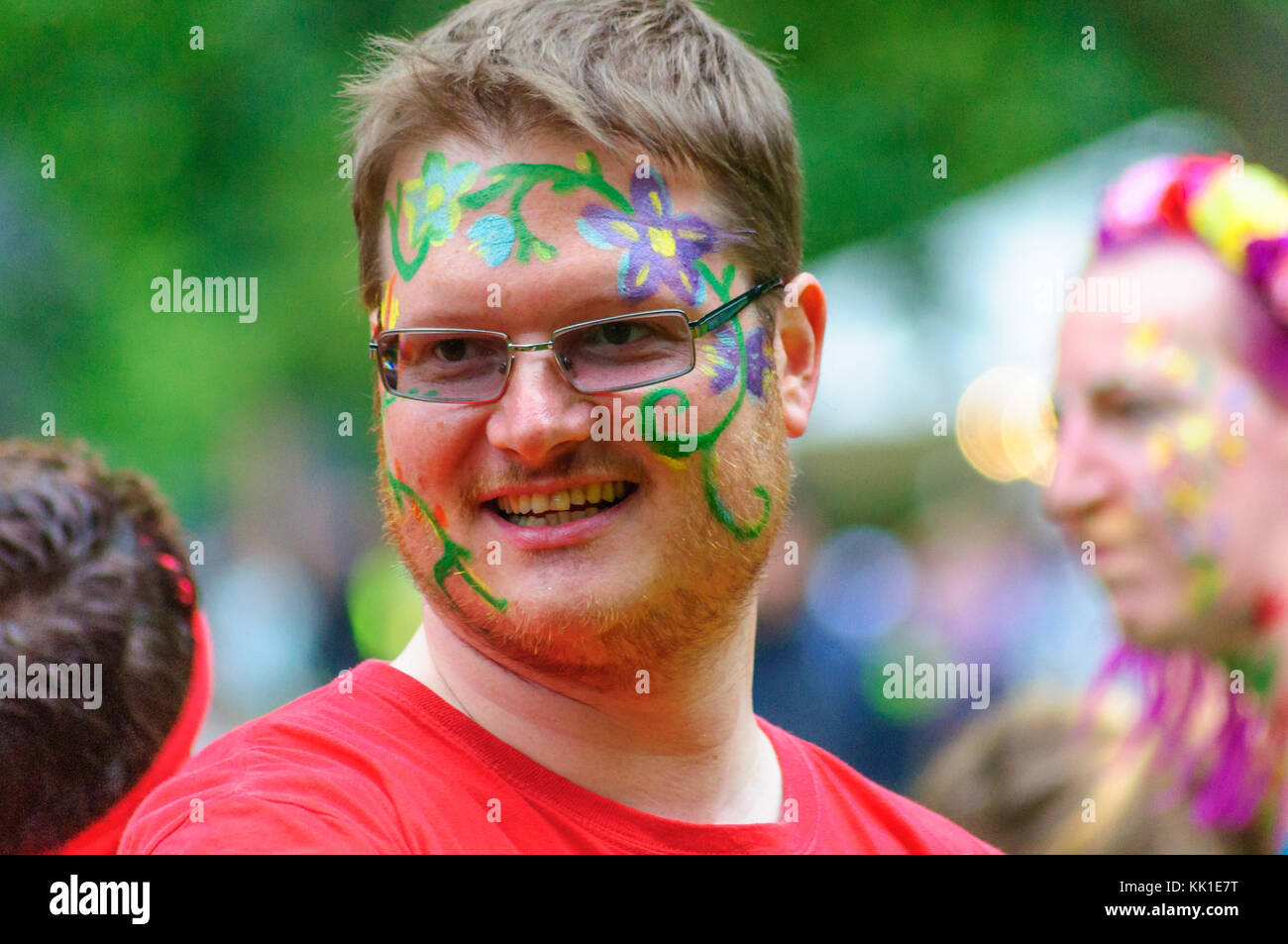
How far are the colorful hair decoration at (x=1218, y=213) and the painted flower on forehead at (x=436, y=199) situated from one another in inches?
72.4

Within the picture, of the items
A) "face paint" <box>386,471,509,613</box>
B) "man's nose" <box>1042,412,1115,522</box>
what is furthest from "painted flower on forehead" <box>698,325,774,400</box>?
"man's nose" <box>1042,412,1115,522</box>

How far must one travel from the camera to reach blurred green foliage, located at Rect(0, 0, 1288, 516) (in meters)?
5.99

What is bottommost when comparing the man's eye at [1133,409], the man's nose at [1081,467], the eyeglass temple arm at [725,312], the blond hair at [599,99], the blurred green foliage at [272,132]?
the man's nose at [1081,467]

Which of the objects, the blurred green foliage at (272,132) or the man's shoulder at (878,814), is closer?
the man's shoulder at (878,814)

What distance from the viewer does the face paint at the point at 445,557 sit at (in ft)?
6.92

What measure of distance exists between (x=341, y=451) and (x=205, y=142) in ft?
6.83

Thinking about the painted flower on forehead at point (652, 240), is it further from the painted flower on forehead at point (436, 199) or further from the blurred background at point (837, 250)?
the blurred background at point (837, 250)

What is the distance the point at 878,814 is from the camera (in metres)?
2.45

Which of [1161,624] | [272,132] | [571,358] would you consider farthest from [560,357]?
[272,132]

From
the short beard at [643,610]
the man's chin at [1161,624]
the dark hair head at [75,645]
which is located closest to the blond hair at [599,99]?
the short beard at [643,610]

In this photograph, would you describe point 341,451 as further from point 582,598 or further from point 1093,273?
point 582,598

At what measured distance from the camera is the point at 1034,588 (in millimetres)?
5688

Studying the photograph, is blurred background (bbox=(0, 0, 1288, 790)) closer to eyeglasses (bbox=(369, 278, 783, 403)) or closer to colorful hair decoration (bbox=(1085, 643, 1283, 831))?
colorful hair decoration (bbox=(1085, 643, 1283, 831))

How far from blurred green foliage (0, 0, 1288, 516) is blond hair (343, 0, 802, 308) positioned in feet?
12.2
